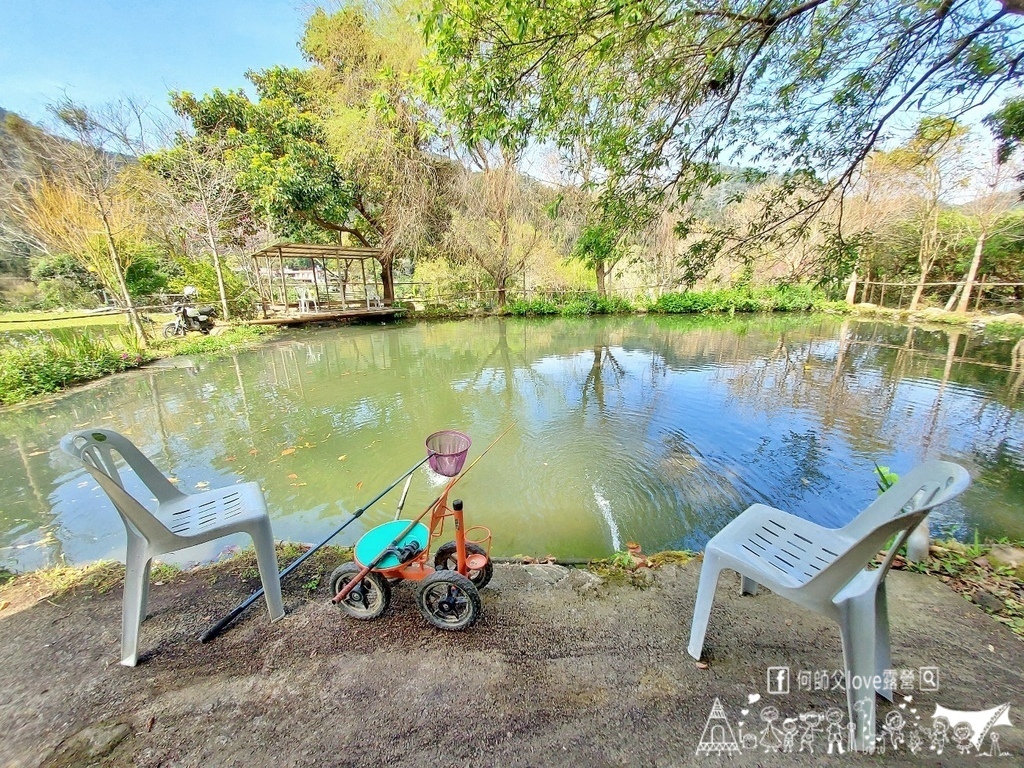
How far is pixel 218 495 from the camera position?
5.81 feet

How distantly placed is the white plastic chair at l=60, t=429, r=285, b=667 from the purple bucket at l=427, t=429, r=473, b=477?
0.68 m

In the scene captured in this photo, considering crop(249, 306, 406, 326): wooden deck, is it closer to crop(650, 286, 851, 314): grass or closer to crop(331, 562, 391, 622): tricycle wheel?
crop(650, 286, 851, 314): grass

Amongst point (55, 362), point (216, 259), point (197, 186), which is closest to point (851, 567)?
point (55, 362)

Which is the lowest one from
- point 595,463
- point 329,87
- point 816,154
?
point 595,463

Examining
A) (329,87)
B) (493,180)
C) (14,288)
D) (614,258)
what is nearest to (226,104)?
(329,87)

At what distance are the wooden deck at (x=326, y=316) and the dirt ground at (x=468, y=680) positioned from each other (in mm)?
10930

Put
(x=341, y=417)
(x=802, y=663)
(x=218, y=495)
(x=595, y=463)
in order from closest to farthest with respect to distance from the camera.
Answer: (x=802, y=663) → (x=218, y=495) → (x=595, y=463) → (x=341, y=417)

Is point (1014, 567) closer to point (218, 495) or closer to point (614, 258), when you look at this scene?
point (614, 258)

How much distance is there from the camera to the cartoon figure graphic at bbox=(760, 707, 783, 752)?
3.93 feet

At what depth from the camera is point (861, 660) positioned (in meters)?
1.17

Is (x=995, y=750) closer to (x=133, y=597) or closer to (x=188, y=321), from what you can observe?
(x=133, y=597)

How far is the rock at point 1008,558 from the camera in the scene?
6.13 feet

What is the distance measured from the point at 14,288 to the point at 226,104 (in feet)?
40.3

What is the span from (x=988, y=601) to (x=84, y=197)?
496 inches
